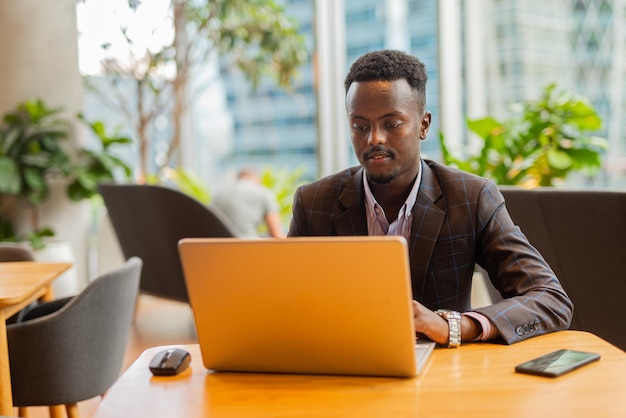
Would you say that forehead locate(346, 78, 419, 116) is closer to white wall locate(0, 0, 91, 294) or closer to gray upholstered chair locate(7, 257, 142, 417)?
gray upholstered chair locate(7, 257, 142, 417)

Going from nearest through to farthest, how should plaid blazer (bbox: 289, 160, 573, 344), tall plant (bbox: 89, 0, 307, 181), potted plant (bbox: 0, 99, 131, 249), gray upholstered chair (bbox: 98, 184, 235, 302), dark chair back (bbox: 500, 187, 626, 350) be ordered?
plaid blazer (bbox: 289, 160, 573, 344), dark chair back (bbox: 500, 187, 626, 350), gray upholstered chair (bbox: 98, 184, 235, 302), potted plant (bbox: 0, 99, 131, 249), tall plant (bbox: 89, 0, 307, 181)

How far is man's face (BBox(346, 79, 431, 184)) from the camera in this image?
5.90 feet

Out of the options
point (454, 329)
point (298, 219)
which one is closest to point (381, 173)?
point (298, 219)

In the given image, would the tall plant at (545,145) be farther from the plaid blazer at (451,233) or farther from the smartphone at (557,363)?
the smartphone at (557,363)

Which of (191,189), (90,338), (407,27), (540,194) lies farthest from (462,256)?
(191,189)

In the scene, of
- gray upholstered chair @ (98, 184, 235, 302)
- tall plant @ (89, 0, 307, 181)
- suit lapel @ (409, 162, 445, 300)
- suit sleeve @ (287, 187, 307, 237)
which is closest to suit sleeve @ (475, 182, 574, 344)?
suit lapel @ (409, 162, 445, 300)

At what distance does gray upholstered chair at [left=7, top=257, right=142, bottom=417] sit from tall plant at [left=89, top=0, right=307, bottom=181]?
3782 mm

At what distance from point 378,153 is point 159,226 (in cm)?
267

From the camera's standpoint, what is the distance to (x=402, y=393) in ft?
4.07

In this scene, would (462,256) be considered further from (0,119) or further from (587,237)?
(0,119)

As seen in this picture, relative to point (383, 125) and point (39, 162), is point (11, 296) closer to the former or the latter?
point (383, 125)

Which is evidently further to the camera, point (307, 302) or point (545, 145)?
point (545, 145)

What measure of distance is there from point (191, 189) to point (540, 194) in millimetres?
4355

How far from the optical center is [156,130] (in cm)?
664
